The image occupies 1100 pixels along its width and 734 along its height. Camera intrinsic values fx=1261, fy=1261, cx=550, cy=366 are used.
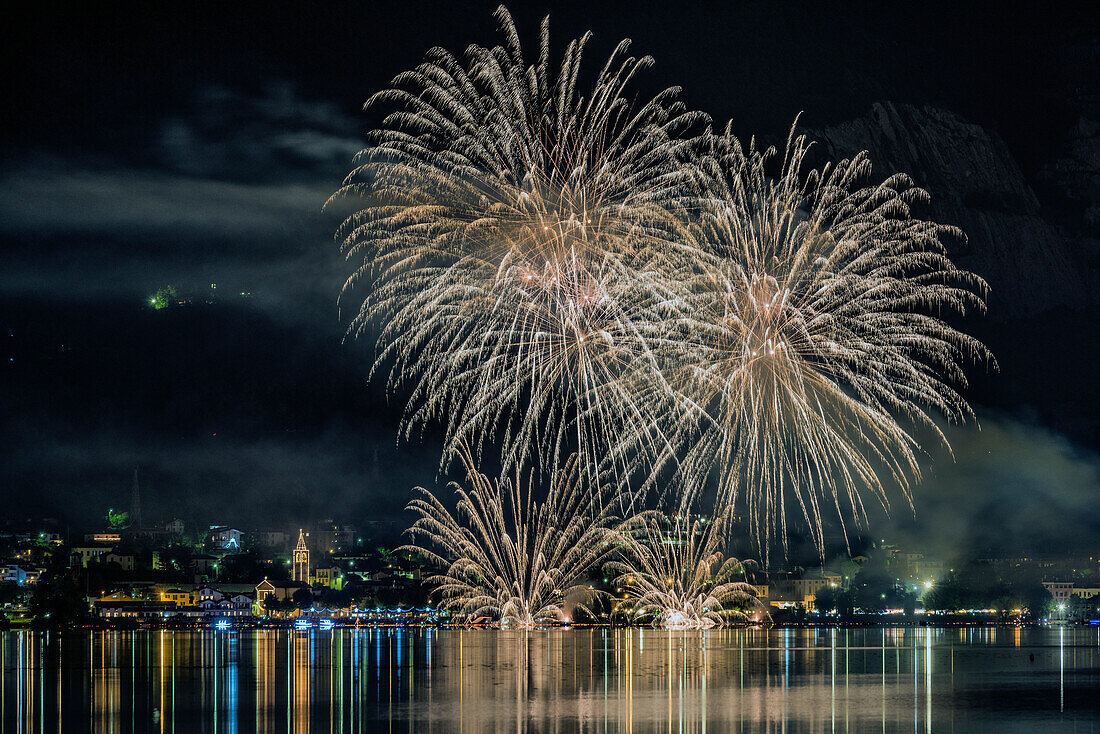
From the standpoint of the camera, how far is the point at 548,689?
56062 mm

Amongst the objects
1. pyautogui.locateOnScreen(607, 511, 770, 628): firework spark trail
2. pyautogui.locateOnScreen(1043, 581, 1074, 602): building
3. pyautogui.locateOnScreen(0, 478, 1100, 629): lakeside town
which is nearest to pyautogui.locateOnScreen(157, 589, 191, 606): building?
pyautogui.locateOnScreen(0, 478, 1100, 629): lakeside town

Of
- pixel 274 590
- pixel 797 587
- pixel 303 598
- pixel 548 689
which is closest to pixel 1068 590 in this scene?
pixel 797 587

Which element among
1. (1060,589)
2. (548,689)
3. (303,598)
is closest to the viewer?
(548,689)

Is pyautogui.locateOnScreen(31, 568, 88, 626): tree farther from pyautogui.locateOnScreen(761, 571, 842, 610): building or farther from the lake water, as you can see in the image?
pyautogui.locateOnScreen(761, 571, 842, 610): building

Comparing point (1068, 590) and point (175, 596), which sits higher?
point (1068, 590)

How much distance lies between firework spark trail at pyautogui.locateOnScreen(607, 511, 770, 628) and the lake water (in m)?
9.76

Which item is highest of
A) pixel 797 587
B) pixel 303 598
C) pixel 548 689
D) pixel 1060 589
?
pixel 548 689

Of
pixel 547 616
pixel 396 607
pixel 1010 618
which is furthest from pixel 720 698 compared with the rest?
pixel 1010 618

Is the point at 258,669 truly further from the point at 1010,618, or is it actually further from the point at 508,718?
the point at 1010,618

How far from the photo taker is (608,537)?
101 meters

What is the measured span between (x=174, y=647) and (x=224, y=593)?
81.1 metres

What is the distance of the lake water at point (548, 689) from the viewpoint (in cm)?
Result: 4303

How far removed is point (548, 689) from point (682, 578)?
87.5m

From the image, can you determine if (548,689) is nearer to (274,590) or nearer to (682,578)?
(682,578)
